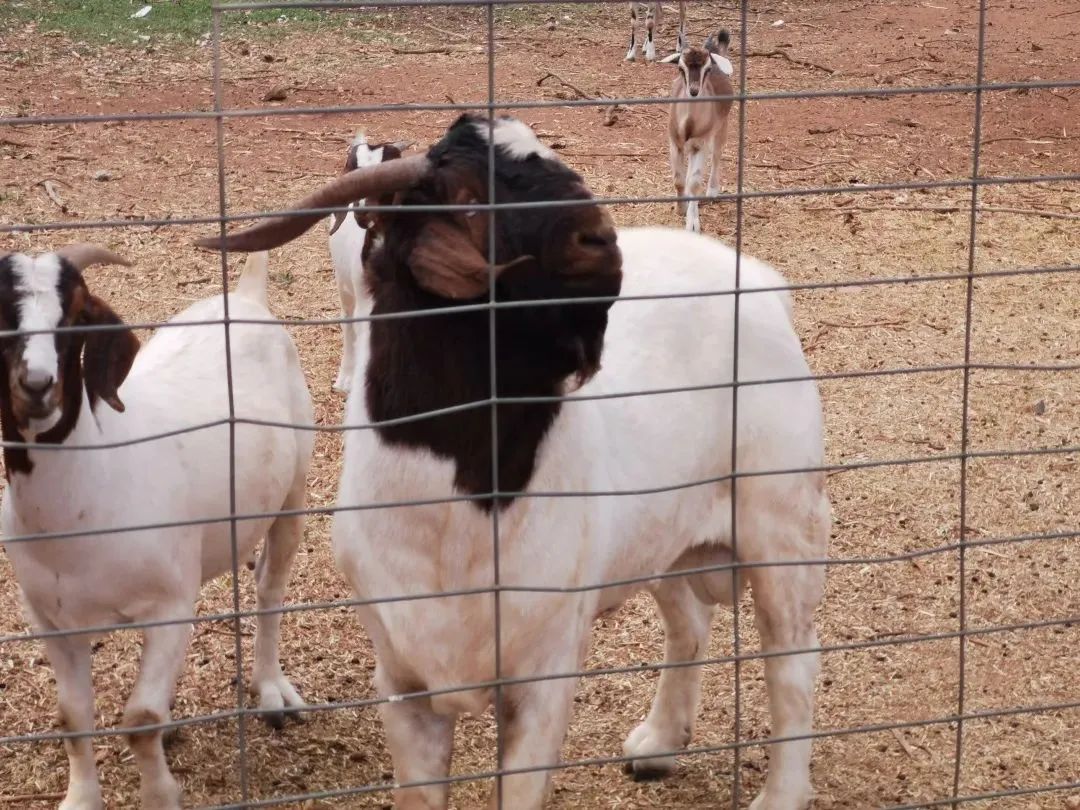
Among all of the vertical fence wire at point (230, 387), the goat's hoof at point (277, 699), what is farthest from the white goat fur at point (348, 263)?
the vertical fence wire at point (230, 387)

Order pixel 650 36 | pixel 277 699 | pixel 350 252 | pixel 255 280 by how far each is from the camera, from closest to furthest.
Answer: pixel 277 699 → pixel 255 280 → pixel 350 252 → pixel 650 36

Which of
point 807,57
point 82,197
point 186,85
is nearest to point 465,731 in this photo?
point 82,197

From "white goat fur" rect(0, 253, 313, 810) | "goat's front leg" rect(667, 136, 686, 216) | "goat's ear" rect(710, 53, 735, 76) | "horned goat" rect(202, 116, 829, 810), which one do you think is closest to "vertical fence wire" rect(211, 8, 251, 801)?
"horned goat" rect(202, 116, 829, 810)

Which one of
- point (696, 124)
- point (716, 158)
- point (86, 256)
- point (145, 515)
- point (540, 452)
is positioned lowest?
point (716, 158)

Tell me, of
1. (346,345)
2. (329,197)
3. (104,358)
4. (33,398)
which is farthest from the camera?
(346,345)

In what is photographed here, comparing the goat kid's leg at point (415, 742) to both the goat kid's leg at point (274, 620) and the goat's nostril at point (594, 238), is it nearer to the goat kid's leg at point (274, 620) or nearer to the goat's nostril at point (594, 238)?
the goat's nostril at point (594, 238)

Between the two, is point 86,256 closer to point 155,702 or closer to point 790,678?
point 155,702

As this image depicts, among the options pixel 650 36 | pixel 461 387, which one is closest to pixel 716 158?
pixel 650 36

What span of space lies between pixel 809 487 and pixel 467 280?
4.80 ft

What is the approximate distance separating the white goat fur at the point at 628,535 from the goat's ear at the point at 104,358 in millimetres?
752

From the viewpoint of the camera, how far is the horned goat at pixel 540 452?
305 cm

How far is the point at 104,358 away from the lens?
3.81 meters

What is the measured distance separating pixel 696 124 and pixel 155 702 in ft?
Answer: 26.5

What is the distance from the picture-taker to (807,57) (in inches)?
651
